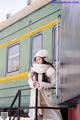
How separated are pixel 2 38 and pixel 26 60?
1.61m

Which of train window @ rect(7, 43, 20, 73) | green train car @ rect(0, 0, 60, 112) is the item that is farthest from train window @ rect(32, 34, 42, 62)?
train window @ rect(7, 43, 20, 73)

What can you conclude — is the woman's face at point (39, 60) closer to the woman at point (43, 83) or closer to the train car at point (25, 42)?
the woman at point (43, 83)

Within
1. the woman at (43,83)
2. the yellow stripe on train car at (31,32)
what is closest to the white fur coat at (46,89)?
the woman at (43,83)

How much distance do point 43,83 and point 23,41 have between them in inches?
93.8

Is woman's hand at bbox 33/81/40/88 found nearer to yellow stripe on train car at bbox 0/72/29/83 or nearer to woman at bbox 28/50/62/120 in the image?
woman at bbox 28/50/62/120

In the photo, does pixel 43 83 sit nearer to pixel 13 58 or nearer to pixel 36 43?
pixel 36 43

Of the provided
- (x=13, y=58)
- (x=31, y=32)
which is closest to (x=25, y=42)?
(x=31, y=32)

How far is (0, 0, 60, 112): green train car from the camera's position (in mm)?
6086

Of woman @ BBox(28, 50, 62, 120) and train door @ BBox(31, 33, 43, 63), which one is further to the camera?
train door @ BBox(31, 33, 43, 63)

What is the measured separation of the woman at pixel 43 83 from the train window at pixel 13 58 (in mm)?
2317

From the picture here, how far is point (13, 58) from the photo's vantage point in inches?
304

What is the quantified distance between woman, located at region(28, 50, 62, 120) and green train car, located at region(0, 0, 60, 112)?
20.0 inches

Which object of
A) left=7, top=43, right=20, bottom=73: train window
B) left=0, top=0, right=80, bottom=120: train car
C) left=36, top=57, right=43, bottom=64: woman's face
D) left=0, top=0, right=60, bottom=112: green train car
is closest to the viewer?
left=36, top=57, right=43, bottom=64: woman's face

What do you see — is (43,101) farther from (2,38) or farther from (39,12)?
(2,38)
